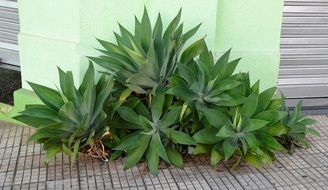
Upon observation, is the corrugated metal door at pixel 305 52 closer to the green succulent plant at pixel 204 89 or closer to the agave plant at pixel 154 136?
the green succulent plant at pixel 204 89

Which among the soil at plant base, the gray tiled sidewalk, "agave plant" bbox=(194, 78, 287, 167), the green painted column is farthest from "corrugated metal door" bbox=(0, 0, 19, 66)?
"agave plant" bbox=(194, 78, 287, 167)

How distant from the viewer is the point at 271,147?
3803 mm

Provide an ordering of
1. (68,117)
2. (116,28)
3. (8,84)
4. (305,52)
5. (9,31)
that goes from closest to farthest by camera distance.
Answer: (68,117)
(116,28)
(305,52)
(8,84)
(9,31)

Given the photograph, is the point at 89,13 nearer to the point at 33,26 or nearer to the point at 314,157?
the point at 33,26

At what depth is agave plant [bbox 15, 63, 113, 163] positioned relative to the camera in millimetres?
3711

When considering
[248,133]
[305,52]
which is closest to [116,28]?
[248,133]

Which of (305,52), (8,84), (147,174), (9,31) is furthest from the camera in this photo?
(9,31)

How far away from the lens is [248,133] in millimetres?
3734

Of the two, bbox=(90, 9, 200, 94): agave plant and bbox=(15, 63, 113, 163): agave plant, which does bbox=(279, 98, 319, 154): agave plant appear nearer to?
bbox=(90, 9, 200, 94): agave plant

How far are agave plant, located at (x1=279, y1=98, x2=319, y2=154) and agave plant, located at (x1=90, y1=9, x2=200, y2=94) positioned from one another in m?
1.08

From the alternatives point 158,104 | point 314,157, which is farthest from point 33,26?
point 314,157

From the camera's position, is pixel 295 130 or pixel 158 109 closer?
pixel 158 109

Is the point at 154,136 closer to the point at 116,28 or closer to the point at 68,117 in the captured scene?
the point at 68,117

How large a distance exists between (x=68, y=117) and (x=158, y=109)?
2.33ft
